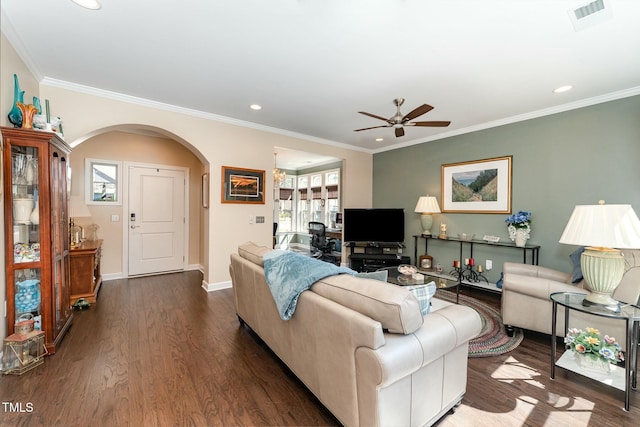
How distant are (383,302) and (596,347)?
182 cm

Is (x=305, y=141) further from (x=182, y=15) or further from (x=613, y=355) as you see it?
(x=613, y=355)

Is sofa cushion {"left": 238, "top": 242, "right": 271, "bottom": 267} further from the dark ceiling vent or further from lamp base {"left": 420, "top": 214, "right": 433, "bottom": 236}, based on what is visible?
lamp base {"left": 420, "top": 214, "right": 433, "bottom": 236}

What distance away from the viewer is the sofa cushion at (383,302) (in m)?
1.28

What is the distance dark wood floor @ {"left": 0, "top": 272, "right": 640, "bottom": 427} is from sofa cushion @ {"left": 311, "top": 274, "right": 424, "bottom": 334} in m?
0.80

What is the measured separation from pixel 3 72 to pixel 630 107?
6.01 metres

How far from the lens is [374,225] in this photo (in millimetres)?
5422

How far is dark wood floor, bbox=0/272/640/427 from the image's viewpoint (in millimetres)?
1651

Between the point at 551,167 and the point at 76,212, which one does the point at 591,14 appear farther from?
the point at 76,212

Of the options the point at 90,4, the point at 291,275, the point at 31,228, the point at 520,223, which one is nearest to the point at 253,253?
the point at 291,275

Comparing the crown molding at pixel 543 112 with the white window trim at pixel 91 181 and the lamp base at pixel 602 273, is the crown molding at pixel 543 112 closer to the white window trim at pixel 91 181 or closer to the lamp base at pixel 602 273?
the lamp base at pixel 602 273

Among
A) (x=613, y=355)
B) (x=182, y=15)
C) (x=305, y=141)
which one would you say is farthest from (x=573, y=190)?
(x=182, y=15)

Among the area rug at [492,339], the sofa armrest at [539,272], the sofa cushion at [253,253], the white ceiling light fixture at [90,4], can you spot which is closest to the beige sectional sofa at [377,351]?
the sofa cushion at [253,253]

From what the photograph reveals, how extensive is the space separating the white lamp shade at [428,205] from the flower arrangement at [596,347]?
2.91 m

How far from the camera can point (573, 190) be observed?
353 centimetres
